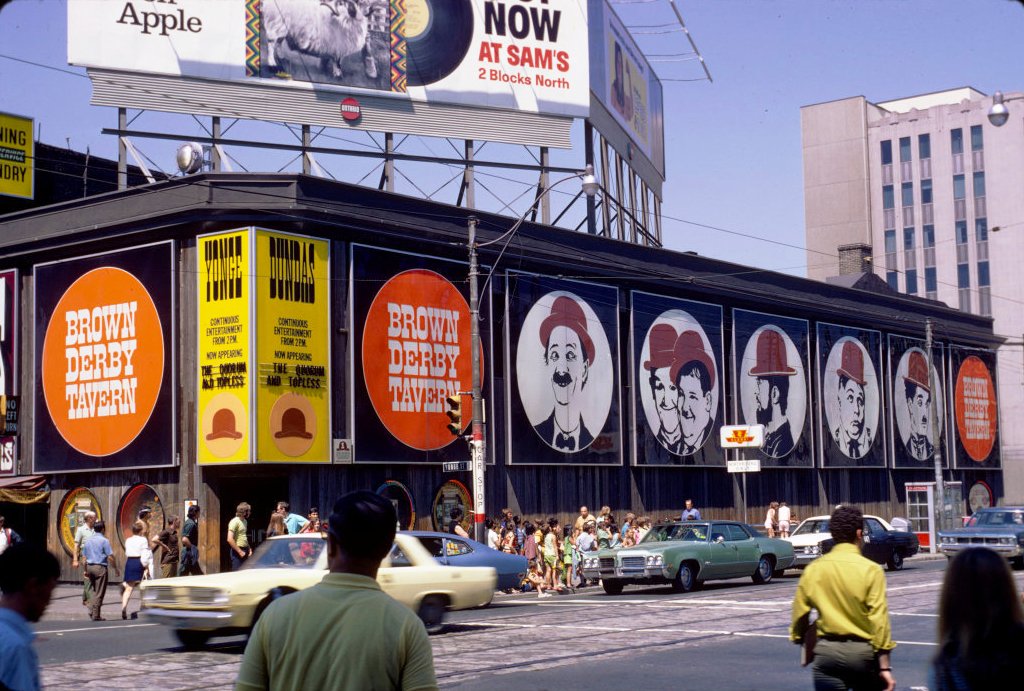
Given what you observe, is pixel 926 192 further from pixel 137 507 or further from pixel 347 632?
pixel 347 632

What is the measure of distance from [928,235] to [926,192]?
9.67 ft

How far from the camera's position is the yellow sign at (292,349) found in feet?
96.3

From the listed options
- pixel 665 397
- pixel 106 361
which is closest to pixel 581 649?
pixel 106 361

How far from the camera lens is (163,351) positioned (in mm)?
30625

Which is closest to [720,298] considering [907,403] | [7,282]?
[907,403]

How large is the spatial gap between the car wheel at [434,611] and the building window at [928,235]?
3108 inches

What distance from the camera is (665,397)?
41.1 meters

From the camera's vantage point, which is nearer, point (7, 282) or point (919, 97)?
point (7, 282)

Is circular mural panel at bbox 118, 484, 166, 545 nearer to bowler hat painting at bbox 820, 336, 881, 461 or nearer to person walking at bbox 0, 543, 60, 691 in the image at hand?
person walking at bbox 0, 543, 60, 691

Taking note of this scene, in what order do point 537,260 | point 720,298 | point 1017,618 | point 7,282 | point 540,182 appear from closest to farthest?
point 1017,618, point 7,282, point 537,260, point 540,182, point 720,298

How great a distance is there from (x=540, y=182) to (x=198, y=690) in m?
27.9

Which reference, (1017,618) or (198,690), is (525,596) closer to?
(198,690)

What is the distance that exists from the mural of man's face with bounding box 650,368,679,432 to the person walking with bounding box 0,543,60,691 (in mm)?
35779

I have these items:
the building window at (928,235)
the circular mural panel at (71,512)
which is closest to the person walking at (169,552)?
the circular mural panel at (71,512)
